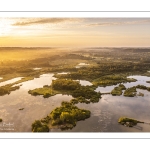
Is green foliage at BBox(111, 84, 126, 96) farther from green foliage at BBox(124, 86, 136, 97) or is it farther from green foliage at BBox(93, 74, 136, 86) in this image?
green foliage at BBox(93, 74, 136, 86)

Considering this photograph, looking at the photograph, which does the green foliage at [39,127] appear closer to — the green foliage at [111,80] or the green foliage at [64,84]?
the green foliage at [64,84]

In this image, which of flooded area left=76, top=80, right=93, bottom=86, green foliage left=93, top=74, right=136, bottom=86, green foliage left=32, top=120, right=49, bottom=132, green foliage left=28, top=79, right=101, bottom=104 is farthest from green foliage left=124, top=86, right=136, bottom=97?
green foliage left=32, top=120, right=49, bottom=132

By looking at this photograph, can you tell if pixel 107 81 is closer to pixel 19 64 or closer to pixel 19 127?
pixel 19 64

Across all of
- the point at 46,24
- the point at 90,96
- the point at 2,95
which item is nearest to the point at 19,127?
the point at 2,95

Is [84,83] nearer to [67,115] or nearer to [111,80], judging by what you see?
[111,80]

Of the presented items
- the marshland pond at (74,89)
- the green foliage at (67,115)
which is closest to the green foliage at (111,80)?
the marshland pond at (74,89)

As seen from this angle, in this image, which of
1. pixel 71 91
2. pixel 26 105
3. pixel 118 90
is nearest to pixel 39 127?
pixel 26 105
